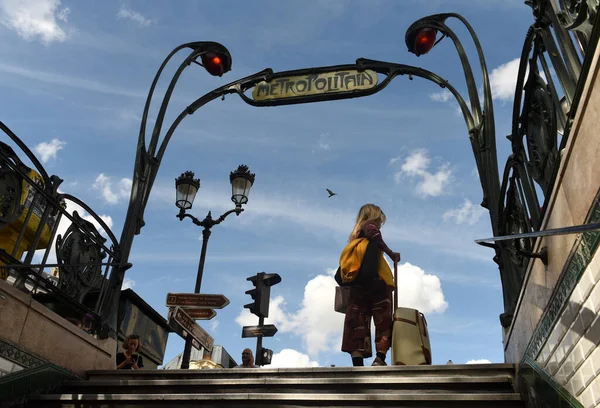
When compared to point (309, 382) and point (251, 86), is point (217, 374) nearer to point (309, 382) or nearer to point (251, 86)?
point (309, 382)

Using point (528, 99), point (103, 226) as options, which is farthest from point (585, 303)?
point (103, 226)

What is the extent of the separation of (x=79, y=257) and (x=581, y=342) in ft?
16.8

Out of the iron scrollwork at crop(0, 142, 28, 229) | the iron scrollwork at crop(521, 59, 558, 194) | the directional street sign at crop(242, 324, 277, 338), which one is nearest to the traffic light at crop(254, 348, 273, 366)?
the directional street sign at crop(242, 324, 277, 338)

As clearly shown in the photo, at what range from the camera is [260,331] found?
8.99m

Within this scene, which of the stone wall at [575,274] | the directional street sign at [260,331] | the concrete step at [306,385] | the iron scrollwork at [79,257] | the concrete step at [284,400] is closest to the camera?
the stone wall at [575,274]

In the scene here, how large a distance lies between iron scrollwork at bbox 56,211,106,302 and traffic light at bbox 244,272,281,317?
149 inches

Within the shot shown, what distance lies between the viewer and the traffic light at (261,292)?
987 centimetres

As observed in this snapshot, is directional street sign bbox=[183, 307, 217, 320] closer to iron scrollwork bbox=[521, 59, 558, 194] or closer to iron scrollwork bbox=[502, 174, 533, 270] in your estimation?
iron scrollwork bbox=[502, 174, 533, 270]

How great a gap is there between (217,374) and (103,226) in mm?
2568

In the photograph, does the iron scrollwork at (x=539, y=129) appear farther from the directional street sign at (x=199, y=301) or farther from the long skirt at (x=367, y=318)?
the directional street sign at (x=199, y=301)

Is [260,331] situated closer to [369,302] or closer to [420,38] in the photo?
[369,302]

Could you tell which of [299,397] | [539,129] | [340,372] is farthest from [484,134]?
[299,397]

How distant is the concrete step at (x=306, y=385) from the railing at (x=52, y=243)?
1054mm

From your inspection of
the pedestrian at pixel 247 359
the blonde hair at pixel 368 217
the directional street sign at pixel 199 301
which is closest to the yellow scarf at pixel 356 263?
the blonde hair at pixel 368 217
